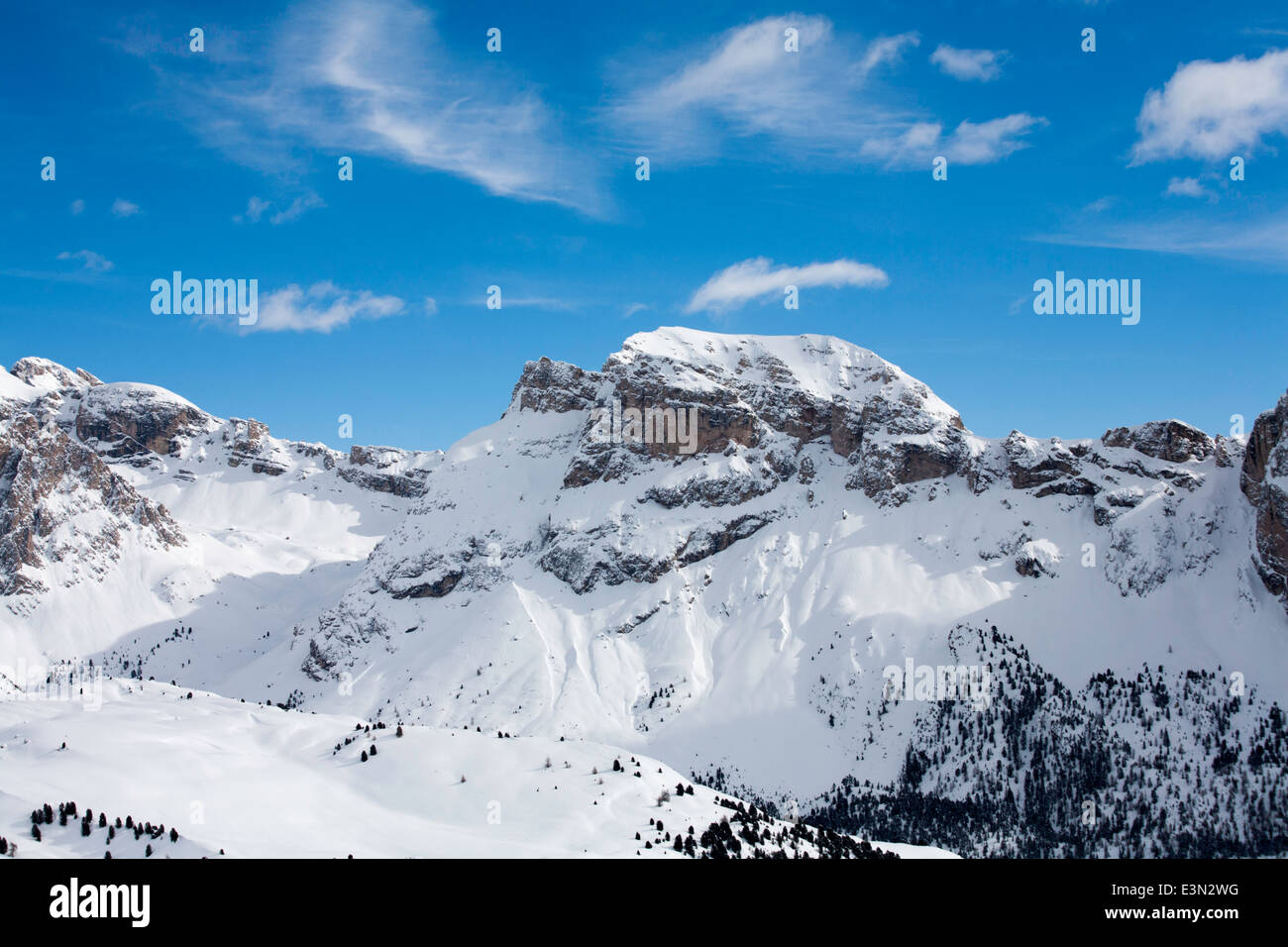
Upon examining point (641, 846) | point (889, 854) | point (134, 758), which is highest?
point (134, 758)

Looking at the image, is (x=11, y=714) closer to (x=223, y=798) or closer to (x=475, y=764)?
(x=223, y=798)

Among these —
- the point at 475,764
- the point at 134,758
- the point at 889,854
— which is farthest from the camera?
the point at 475,764

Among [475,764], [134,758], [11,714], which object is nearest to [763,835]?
[475,764]

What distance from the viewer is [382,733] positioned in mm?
150125
